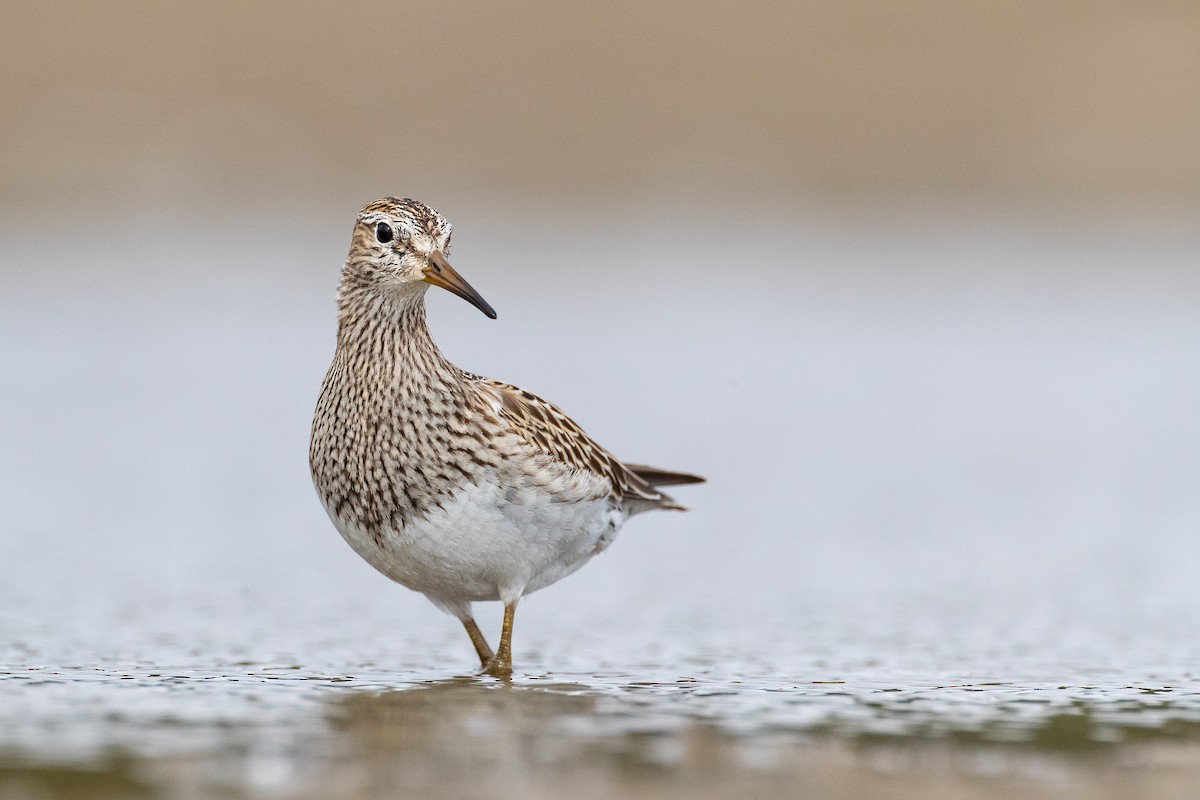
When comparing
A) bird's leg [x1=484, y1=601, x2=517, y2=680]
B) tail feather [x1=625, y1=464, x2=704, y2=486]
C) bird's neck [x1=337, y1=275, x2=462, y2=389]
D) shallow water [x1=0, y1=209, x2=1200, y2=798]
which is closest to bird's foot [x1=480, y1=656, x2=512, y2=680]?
bird's leg [x1=484, y1=601, x2=517, y2=680]

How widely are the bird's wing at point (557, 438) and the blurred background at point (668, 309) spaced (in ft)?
2.32

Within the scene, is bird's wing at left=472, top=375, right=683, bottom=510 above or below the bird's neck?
below

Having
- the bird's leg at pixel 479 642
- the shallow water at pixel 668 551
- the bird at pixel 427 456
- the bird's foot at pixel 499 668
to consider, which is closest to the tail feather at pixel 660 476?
the shallow water at pixel 668 551

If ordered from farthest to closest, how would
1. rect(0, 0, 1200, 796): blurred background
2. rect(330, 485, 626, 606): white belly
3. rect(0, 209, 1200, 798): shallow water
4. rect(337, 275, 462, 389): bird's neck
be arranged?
rect(0, 0, 1200, 796): blurred background
rect(337, 275, 462, 389): bird's neck
rect(330, 485, 626, 606): white belly
rect(0, 209, 1200, 798): shallow water

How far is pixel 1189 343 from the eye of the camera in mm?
17016

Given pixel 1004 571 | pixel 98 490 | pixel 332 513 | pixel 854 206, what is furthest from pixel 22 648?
pixel 854 206

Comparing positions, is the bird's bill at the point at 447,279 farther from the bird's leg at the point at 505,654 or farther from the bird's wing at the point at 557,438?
the bird's leg at the point at 505,654

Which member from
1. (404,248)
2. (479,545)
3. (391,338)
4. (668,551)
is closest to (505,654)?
(479,545)

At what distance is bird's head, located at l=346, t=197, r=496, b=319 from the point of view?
23.4 feet

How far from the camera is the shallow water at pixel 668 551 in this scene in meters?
5.67

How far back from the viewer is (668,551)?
33.7 ft

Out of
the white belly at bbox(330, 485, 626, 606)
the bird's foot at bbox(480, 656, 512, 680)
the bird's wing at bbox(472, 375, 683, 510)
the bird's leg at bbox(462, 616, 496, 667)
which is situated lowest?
the bird's foot at bbox(480, 656, 512, 680)

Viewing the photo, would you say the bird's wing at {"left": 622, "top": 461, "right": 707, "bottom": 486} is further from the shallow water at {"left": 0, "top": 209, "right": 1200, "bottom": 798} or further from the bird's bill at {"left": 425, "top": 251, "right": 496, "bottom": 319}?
the bird's bill at {"left": 425, "top": 251, "right": 496, "bottom": 319}

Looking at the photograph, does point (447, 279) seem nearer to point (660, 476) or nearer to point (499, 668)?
point (499, 668)
